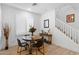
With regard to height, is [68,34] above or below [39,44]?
above

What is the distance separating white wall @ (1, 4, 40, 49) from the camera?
173 centimetres

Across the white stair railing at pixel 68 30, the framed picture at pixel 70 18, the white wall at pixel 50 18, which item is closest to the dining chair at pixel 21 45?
the white wall at pixel 50 18

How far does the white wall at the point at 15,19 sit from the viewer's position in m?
1.73

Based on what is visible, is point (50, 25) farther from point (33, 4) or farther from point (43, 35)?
point (33, 4)

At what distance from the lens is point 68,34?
1813 mm

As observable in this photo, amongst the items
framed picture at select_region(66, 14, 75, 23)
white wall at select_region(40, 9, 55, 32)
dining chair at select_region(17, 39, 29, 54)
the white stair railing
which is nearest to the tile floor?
dining chair at select_region(17, 39, 29, 54)

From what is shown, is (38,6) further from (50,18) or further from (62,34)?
(62,34)

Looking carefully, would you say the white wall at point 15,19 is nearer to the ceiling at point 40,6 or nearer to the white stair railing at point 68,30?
the ceiling at point 40,6

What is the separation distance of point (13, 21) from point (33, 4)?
502 mm

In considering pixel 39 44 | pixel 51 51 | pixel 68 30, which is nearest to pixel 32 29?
pixel 39 44

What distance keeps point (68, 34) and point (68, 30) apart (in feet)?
0.25

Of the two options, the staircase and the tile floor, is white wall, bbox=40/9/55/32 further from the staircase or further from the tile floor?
the tile floor

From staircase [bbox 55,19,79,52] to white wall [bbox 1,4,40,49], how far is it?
47cm
